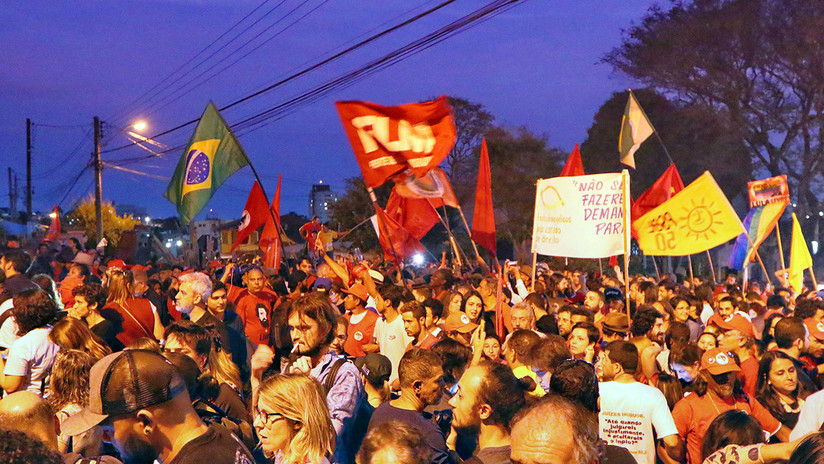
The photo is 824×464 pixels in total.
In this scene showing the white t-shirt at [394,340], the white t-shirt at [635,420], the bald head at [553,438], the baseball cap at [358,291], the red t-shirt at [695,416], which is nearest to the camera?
the bald head at [553,438]

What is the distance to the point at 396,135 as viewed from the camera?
9.37 m

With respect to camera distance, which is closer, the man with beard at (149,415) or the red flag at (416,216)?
the man with beard at (149,415)

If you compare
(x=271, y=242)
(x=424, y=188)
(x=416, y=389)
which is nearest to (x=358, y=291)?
(x=424, y=188)

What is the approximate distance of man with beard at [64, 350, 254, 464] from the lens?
3178 millimetres

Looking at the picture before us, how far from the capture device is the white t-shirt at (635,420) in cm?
503

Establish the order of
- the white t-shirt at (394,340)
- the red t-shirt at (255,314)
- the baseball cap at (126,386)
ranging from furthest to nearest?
the red t-shirt at (255,314) < the white t-shirt at (394,340) < the baseball cap at (126,386)

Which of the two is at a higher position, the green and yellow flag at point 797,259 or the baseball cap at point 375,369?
the green and yellow flag at point 797,259

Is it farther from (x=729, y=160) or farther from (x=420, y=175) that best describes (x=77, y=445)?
(x=729, y=160)

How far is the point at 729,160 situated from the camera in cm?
3950

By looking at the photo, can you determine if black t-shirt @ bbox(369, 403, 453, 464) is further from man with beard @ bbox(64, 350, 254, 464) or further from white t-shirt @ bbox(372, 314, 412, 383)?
white t-shirt @ bbox(372, 314, 412, 383)

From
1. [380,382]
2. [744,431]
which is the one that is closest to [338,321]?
[380,382]

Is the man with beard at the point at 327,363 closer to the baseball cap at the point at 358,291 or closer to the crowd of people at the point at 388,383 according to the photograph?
the crowd of people at the point at 388,383

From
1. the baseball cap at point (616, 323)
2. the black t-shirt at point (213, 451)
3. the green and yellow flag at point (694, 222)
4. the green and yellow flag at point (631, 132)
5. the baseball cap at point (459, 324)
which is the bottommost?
the baseball cap at point (459, 324)

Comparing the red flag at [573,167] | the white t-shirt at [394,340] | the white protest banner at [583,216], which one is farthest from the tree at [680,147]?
the white t-shirt at [394,340]
